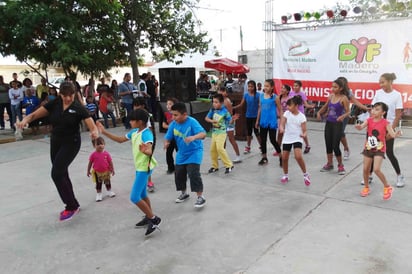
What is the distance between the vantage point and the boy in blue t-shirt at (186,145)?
14.3 feet

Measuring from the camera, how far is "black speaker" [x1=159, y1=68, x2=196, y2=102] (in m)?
10.3

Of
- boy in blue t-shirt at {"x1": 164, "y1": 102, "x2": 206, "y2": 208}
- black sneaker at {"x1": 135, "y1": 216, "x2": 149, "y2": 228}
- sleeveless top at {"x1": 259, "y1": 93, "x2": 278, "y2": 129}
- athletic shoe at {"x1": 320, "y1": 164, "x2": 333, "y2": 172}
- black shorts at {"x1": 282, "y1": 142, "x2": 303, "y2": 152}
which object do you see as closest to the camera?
black sneaker at {"x1": 135, "y1": 216, "x2": 149, "y2": 228}

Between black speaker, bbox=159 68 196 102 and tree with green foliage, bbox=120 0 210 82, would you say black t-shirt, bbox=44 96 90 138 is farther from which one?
tree with green foliage, bbox=120 0 210 82

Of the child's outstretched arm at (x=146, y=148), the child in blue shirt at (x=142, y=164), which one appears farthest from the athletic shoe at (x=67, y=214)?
the child's outstretched arm at (x=146, y=148)

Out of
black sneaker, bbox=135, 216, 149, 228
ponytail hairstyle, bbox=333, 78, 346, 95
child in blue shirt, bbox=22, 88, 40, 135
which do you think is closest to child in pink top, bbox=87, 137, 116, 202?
black sneaker, bbox=135, 216, 149, 228

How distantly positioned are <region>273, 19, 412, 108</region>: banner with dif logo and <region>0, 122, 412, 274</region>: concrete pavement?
4121mm

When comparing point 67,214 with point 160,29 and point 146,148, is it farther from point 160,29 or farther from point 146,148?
point 160,29

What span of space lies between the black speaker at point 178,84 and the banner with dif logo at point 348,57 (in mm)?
2717

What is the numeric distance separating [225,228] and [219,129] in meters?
2.23

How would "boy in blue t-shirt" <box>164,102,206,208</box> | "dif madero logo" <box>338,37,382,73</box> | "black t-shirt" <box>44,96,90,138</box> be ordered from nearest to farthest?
"black t-shirt" <box>44,96,90,138</box> < "boy in blue t-shirt" <box>164,102,206,208</box> < "dif madero logo" <box>338,37,382,73</box>

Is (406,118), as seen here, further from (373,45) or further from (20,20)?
(20,20)

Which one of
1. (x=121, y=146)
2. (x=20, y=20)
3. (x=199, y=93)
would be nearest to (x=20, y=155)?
(x=121, y=146)

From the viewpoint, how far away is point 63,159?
14.0ft

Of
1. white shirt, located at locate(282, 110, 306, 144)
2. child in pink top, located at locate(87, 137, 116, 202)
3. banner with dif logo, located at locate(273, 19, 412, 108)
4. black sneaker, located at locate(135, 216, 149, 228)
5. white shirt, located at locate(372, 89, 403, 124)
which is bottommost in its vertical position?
black sneaker, located at locate(135, 216, 149, 228)
